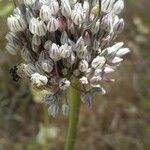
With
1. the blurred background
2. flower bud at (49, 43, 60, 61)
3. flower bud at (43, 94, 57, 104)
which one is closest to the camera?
flower bud at (49, 43, 60, 61)

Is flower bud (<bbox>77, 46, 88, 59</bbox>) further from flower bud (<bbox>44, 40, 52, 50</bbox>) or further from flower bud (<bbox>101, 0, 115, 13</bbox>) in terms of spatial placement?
flower bud (<bbox>101, 0, 115, 13</bbox>)

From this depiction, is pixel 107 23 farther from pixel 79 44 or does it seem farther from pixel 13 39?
pixel 13 39

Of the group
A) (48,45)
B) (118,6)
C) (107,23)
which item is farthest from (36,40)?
(118,6)

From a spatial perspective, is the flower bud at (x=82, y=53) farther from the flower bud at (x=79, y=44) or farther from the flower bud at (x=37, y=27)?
the flower bud at (x=37, y=27)

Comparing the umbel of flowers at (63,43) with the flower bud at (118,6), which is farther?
the flower bud at (118,6)

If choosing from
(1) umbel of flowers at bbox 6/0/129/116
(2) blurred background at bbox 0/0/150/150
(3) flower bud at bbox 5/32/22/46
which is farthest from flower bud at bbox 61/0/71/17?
(2) blurred background at bbox 0/0/150/150

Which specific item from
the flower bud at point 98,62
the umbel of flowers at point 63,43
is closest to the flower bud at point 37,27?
the umbel of flowers at point 63,43

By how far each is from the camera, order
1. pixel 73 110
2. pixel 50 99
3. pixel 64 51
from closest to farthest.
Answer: pixel 64 51 → pixel 50 99 → pixel 73 110
